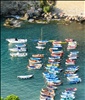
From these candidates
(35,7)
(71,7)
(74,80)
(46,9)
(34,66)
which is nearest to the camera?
(74,80)

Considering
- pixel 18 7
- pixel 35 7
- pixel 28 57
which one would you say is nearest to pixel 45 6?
pixel 35 7

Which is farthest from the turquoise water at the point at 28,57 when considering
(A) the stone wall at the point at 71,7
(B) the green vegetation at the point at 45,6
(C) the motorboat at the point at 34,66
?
(B) the green vegetation at the point at 45,6

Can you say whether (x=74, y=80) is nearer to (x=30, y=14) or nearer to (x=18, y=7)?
(x=30, y=14)

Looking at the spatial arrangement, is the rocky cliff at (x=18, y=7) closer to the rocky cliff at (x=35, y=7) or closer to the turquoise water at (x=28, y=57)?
the rocky cliff at (x=35, y=7)

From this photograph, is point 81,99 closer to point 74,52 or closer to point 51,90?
point 51,90

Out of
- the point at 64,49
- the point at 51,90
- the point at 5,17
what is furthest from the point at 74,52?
the point at 5,17

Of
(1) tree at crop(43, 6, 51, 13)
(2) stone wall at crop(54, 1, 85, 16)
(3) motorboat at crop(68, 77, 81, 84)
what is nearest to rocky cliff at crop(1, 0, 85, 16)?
(2) stone wall at crop(54, 1, 85, 16)
